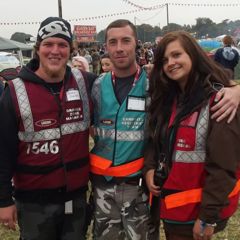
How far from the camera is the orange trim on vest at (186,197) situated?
2.45 m

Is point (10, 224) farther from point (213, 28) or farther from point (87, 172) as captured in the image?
point (213, 28)

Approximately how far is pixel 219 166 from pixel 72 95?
1.14m

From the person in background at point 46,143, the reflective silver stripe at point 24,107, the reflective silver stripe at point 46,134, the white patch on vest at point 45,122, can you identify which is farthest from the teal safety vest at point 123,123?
the reflective silver stripe at point 24,107

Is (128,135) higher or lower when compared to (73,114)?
lower

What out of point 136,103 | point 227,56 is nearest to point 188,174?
point 136,103

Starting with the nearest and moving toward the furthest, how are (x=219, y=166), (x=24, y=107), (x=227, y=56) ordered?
(x=219, y=166), (x=24, y=107), (x=227, y=56)

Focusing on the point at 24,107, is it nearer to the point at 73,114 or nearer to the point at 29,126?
the point at 29,126

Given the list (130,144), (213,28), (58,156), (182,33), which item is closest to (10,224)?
(58,156)

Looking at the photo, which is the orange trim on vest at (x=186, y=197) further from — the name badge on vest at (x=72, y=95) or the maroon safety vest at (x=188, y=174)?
the name badge on vest at (x=72, y=95)

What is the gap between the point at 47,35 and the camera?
2742 mm

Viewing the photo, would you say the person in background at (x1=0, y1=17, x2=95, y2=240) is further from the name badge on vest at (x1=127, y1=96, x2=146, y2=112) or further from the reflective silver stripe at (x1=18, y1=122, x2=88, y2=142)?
the name badge on vest at (x1=127, y1=96, x2=146, y2=112)

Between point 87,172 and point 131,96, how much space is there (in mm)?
663

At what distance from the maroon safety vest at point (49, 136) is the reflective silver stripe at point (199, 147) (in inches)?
29.8

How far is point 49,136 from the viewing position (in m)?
2.67
